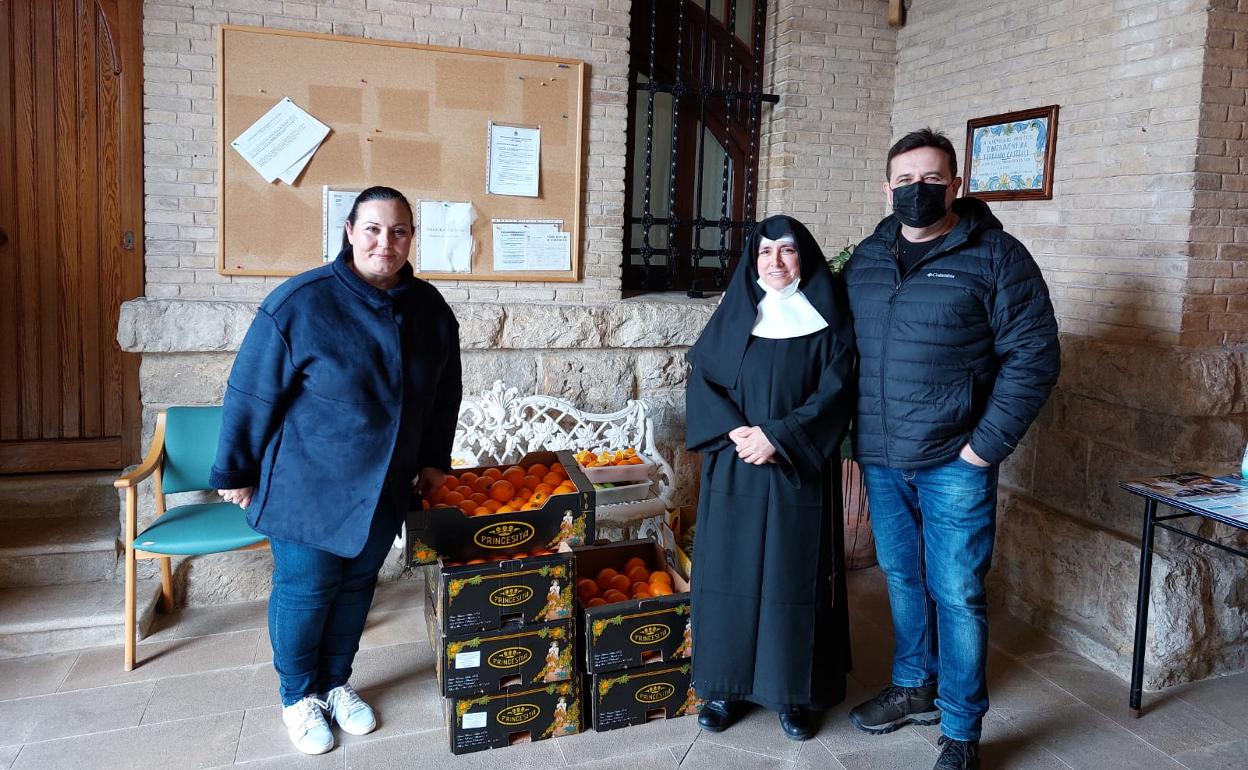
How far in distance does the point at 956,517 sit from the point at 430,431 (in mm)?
1586

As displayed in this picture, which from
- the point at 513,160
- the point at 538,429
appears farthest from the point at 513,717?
the point at 513,160

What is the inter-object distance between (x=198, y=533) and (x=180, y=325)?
942mm

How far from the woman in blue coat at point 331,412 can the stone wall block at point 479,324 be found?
125 centimetres

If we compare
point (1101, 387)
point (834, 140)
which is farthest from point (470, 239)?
point (1101, 387)

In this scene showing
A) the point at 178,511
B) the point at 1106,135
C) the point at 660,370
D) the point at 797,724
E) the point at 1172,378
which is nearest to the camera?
the point at 797,724

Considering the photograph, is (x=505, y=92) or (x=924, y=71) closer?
(x=505, y=92)

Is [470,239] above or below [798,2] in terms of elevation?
below

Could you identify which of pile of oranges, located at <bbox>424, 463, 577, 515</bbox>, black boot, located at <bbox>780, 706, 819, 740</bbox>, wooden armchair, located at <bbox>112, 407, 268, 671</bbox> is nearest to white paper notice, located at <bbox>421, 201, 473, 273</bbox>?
wooden armchair, located at <bbox>112, 407, 268, 671</bbox>

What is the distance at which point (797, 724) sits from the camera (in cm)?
281

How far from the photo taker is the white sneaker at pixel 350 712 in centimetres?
279

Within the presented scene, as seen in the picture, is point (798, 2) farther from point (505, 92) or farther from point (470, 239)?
point (470, 239)

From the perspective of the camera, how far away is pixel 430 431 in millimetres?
2822

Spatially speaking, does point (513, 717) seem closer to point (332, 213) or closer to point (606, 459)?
point (606, 459)

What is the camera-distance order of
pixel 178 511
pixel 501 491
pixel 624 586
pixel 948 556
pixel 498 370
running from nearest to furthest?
1. pixel 948 556
2. pixel 501 491
3. pixel 624 586
4. pixel 178 511
5. pixel 498 370
